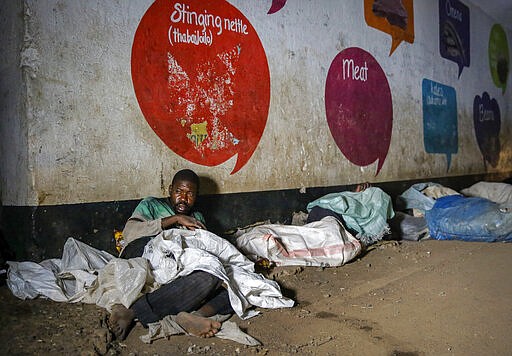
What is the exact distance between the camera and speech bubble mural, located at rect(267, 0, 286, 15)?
3.77 m

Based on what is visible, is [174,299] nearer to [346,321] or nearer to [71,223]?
[346,321]

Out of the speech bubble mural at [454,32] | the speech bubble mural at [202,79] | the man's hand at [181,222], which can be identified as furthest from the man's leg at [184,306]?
the speech bubble mural at [454,32]

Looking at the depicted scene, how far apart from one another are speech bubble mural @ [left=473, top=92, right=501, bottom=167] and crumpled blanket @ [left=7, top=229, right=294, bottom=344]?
6.32m

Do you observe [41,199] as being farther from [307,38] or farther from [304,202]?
[307,38]

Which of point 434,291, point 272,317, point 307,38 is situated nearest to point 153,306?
point 272,317

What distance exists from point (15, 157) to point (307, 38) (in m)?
2.77

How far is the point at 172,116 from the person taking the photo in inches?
121

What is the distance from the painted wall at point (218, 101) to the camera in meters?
2.54

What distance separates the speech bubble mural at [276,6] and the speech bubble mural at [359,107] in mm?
854

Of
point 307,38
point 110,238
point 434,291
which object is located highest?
point 307,38

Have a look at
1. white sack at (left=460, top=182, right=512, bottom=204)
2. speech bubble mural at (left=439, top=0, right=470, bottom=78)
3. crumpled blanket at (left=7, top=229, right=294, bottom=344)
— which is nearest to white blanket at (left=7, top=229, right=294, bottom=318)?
crumpled blanket at (left=7, top=229, right=294, bottom=344)

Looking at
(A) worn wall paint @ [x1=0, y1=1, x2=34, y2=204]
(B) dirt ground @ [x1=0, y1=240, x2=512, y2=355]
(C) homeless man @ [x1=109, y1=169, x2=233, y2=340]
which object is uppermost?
(A) worn wall paint @ [x1=0, y1=1, x2=34, y2=204]

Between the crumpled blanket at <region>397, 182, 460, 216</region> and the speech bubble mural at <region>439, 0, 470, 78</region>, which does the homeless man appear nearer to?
the crumpled blanket at <region>397, 182, 460, 216</region>

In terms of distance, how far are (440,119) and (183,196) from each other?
480cm
